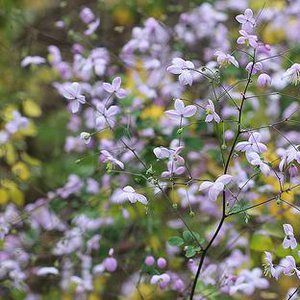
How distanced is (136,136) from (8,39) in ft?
2.66

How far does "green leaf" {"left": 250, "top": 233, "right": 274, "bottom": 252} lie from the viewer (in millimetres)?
1710

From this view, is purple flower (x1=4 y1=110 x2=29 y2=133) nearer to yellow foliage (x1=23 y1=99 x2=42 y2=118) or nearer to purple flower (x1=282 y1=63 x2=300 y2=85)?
yellow foliage (x1=23 y1=99 x2=42 y2=118)

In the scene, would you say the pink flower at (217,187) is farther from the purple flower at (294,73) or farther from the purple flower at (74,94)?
the purple flower at (74,94)

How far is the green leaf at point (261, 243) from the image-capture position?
67.3 inches

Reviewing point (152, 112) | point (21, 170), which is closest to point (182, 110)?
point (152, 112)

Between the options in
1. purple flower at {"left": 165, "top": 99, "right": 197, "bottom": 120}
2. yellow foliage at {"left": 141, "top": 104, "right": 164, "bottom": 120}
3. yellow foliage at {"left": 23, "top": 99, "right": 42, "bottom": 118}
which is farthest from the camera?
yellow foliage at {"left": 23, "top": 99, "right": 42, "bottom": 118}

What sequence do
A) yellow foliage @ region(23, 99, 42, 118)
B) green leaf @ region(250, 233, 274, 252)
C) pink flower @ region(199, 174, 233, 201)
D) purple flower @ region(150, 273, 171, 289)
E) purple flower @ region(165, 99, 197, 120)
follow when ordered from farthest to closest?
yellow foliage @ region(23, 99, 42, 118) → green leaf @ region(250, 233, 274, 252) → purple flower @ region(150, 273, 171, 289) → purple flower @ region(165, 99, 197, 120) → pink flower @ region(199, 174, 233, 201)

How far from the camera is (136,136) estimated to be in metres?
2.05

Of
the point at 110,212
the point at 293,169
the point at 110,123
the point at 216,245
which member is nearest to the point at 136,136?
the point at 110,212

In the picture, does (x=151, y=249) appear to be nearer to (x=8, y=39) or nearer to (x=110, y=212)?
(x=110, y=212)

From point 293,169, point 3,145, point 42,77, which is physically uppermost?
point 293,169

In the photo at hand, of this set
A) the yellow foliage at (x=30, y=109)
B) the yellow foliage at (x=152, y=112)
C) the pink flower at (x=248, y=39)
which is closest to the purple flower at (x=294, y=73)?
the pink flower at (x=248, y=39)

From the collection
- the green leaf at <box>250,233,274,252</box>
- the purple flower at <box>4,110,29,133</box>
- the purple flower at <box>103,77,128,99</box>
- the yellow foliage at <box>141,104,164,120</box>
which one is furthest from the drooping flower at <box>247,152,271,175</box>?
the purple flower at <box>4,110,29,133</box>

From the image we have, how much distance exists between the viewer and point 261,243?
1.72 metres
